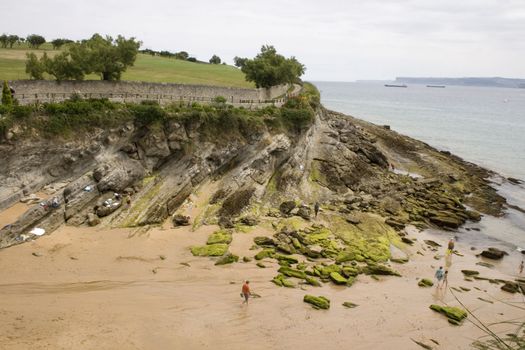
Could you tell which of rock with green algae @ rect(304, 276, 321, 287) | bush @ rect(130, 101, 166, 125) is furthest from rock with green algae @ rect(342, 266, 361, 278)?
bush @ rect(130, 101, 166, 125)

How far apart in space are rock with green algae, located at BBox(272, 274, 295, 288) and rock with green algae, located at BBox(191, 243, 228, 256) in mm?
4567

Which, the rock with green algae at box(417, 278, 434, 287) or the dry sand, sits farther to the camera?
the rock with green algae at box(417, 278, 434, 287)

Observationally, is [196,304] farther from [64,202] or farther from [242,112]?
[242,112]

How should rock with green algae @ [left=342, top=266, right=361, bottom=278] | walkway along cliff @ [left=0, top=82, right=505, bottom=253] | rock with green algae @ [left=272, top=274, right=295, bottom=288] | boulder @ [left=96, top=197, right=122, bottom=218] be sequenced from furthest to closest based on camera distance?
1. boulder @ [left=96, top=197, right=122, bottom=218]
2. walkway along cliff @ [left=0, top=82, right=505, bottom=253]
3. rock with green algae @ [left=342, top=266, right=361, bottom=278]
4. rock with green algae @ [left=272, top=274, right=295, bottom=288]

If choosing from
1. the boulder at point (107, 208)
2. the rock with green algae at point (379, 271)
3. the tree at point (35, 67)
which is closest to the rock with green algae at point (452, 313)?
the rock with green algae at point (379, 271)

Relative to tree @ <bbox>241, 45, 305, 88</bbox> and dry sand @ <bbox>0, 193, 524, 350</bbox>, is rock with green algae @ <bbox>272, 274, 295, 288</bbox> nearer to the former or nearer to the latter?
dry sand @ <bbox>0, 193, 524, 350</bbox>

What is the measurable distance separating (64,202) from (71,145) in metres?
4.67

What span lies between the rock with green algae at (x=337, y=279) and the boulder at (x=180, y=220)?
1217 cm

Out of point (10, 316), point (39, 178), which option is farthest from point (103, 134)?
point (10, 316)

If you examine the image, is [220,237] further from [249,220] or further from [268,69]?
[268,69]

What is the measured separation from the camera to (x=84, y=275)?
2405cm

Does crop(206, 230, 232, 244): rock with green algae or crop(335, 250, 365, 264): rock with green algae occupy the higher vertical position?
crop(206, 230, 232, 244): rock with green algae

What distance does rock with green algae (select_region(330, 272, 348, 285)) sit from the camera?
25.5 metres

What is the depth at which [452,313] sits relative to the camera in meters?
23.2
